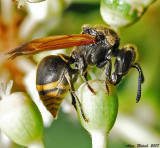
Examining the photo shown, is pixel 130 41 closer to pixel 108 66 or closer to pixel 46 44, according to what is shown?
pixel 108 66

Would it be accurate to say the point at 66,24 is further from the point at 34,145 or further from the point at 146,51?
the point at 34,145

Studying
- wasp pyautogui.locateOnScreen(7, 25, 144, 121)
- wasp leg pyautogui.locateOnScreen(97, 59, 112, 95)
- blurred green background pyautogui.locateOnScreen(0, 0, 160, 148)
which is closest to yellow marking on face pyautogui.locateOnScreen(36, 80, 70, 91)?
wasp pyautogui.locateOnScreen(7, 25, 144, 121)

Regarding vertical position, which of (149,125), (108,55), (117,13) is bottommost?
(149,125)

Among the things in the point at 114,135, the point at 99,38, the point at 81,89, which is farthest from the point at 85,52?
the point at 114,135

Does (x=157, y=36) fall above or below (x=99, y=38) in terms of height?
below

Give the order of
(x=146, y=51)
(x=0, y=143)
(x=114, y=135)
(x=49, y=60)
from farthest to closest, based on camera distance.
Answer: (x=114, y=135)
(x=146, y=51)
(x=0, y=143)
(x=49, y=60)
